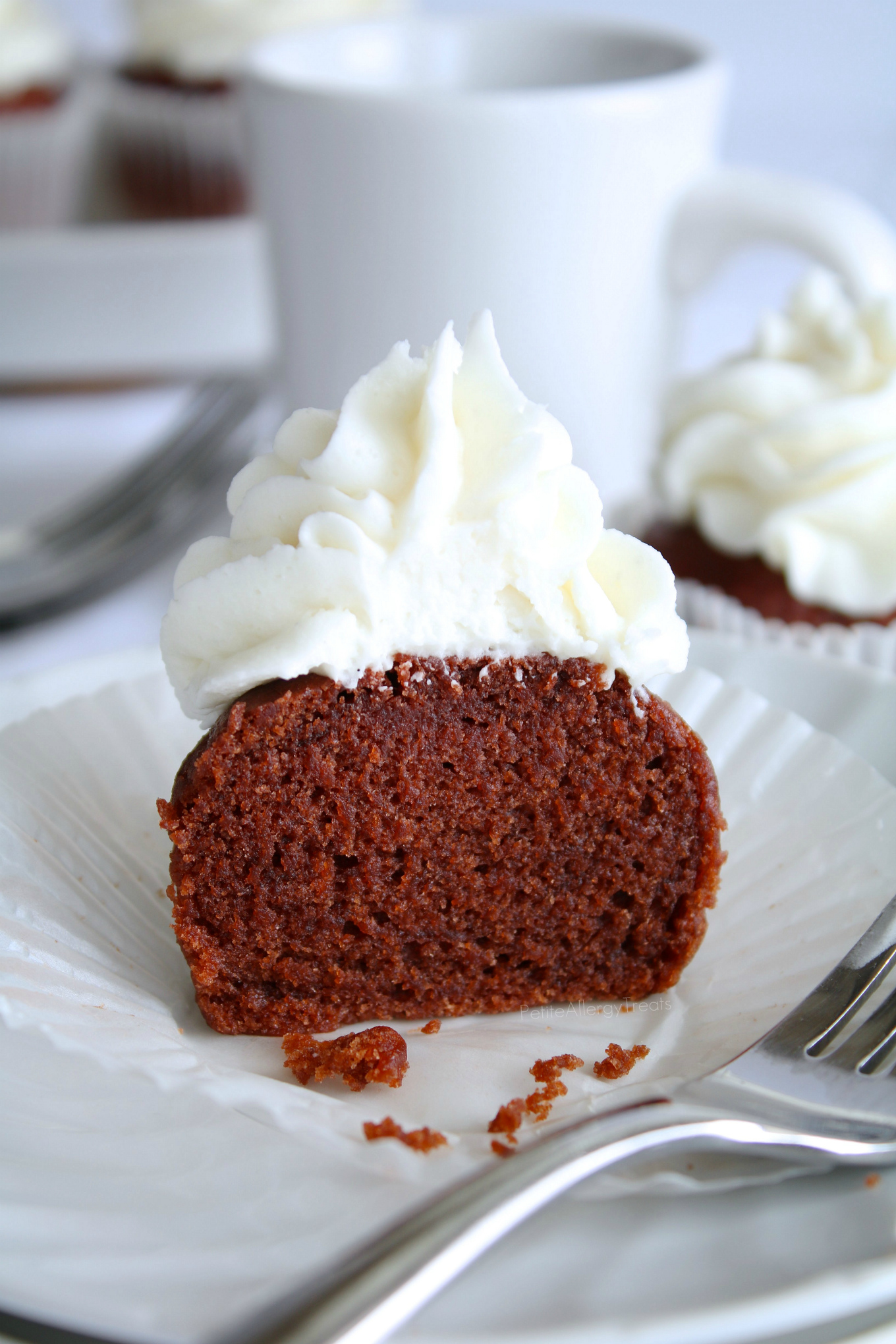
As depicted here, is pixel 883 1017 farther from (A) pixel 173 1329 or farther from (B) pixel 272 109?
(B) pixel 272 109

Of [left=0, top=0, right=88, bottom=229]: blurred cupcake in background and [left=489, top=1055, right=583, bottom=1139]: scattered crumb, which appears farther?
[left=0, top=0, right=88, bottom=229]: blurred cupcake in background

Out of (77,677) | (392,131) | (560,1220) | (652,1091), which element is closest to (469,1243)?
(560,1220)

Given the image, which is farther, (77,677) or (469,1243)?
(77,677)

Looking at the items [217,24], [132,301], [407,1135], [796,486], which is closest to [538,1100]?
[407,1135]

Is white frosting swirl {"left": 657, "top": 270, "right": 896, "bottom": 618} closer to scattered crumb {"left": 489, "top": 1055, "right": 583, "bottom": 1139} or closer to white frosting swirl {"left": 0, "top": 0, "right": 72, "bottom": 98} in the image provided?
scattered crumb {"left": 489, "top": 1055, "right": 583, "bottom": 1139}

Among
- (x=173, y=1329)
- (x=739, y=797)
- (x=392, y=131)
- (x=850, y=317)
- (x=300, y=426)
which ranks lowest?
(x=739, y=797)

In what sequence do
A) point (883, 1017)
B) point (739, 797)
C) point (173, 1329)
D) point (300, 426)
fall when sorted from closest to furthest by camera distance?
1. point (173, 1329)
2. point (883, 1017)
3. point (300, 426)
4. point (739, 797)

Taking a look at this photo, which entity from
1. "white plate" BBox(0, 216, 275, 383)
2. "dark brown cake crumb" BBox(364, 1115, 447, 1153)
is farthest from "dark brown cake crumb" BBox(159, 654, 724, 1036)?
"white plate" BBox(0, 216, 275, 383)

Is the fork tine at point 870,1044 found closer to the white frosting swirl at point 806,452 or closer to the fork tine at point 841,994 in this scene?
the fork tine at point 841,994
